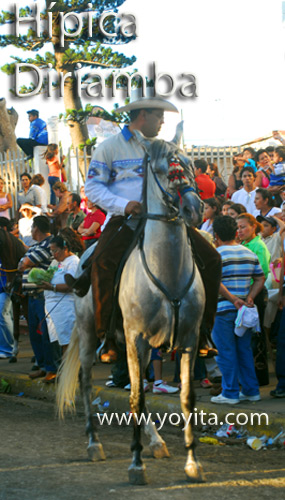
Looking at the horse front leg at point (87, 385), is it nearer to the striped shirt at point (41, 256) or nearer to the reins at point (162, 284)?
the reins at point (162, 284)

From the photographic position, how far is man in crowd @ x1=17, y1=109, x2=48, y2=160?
67.7 ft

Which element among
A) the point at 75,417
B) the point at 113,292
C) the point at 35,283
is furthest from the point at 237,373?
the point at 35,283

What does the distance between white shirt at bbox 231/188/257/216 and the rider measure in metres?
6.07

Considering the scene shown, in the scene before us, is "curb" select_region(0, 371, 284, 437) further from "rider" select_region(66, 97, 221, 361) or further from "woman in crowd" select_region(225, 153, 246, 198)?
"woman in crowd" select_region(225, 153, 246, 198)

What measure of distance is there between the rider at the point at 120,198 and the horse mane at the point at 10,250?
6.79 meters

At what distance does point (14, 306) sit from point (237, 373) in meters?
6.10

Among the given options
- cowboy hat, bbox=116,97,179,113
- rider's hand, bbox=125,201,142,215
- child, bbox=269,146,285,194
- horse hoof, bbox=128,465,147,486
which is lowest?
horse hoof, bbox=128,465,147,486

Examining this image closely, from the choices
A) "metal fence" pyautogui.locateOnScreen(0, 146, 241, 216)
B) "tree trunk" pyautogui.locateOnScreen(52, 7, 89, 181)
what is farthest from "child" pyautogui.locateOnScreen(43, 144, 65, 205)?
"tree trunk" pyautogui.locateOnScreen(52, 7, 89, 181)

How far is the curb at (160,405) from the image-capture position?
7.93 metres

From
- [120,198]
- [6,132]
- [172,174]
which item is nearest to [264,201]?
[120,198]

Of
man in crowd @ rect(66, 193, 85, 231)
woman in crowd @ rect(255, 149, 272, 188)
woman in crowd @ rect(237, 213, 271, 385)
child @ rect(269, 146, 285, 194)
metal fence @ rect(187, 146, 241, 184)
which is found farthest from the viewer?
metal fence @ rect(187, 146, 241, 184)

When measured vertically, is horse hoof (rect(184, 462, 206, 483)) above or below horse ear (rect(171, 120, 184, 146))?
below

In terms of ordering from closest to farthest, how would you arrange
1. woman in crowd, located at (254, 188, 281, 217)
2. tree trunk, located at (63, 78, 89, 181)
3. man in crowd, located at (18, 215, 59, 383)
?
1. woman in crowd, located at (254, 188, 281, 217)
2. man in crowd, located at (18, 215, 59, 383)
3. tree trunk, located at (63, 78, 89, 181)

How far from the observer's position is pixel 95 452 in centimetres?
711
